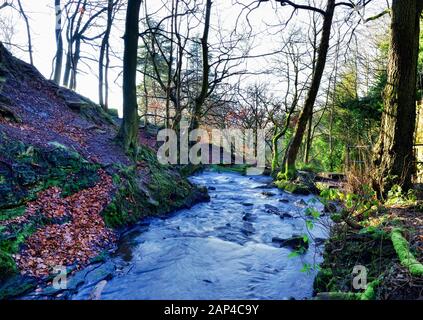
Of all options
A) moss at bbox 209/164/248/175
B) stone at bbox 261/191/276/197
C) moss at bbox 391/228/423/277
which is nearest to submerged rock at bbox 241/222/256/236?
moss at bbox 391/228/423/277


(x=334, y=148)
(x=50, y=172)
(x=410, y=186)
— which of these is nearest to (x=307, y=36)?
(x=334, y=148)

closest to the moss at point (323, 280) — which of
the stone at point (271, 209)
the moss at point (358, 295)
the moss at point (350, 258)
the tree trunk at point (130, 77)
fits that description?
the moss at point (350, 258)

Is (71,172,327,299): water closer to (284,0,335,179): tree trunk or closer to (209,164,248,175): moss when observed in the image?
(284,0,335,179): tree trunk

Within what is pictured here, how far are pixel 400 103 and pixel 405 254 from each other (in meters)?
3.66

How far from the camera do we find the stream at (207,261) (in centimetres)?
474

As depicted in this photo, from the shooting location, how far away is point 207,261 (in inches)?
237

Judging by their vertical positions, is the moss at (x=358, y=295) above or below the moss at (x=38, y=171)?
below

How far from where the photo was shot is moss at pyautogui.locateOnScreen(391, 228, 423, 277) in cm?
310

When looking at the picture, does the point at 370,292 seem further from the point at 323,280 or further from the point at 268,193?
the point at 268,193

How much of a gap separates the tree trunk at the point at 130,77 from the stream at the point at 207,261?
3.15 meters

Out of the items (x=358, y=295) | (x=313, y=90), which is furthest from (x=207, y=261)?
(x=313, y=90)

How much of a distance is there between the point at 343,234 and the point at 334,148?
20597mm

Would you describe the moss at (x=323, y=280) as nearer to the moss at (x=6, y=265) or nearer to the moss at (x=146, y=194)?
the moss at (x=6, y=265)

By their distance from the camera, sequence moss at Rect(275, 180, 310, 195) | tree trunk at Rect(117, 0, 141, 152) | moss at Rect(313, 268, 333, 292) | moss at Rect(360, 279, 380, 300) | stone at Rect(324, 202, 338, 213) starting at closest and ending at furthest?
moss at Rect(360, 279, 380, 300)
moss at Rect(313, 268, 333, 292)
stone at Rect(324, 202, 338, 213)
tree trunk at Rect(117, 0, 141, 152)
moss at Rect(275, 180, 310, 195)
